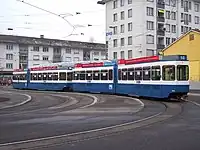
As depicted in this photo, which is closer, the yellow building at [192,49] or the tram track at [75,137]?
the tram track at [75,137]

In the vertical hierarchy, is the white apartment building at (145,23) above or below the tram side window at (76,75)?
above

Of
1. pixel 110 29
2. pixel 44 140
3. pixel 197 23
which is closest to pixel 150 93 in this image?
pixel 44 140

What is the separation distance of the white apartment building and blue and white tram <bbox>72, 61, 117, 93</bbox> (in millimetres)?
32303

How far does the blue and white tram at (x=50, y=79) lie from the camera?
44.4m

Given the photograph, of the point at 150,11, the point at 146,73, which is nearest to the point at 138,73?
the point at 146,73

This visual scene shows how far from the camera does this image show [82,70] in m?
40.1

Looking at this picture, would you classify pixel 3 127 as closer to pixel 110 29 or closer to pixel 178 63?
pixel 178 63

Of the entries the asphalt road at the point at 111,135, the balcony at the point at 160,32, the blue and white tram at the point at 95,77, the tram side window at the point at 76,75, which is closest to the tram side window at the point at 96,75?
the blue and white tram at the point at 95,77

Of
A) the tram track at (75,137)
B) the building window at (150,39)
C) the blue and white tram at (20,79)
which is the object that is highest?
the building window at (150,39)

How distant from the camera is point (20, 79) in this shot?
187 ft

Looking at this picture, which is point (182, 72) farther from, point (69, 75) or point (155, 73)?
point (69, 75)

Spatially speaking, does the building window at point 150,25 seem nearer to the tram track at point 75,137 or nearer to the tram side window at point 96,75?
the tram side window at point 96,75

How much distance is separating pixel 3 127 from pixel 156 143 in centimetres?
602

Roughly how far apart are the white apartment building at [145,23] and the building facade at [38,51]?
1894 cm
